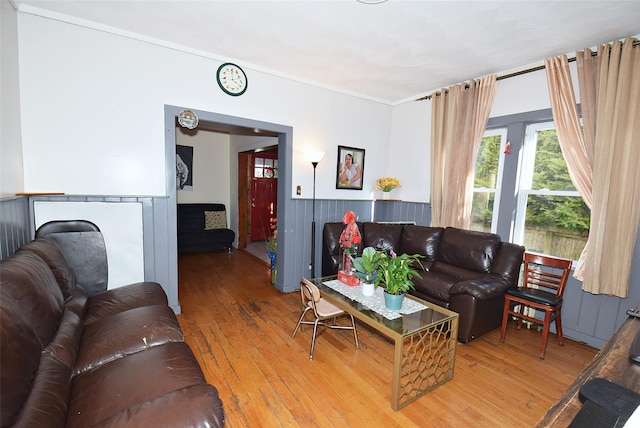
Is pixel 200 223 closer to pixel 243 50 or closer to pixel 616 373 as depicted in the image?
pixel 243 50

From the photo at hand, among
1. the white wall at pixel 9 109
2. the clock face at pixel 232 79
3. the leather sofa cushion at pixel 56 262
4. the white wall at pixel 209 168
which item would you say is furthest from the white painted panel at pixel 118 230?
the white wall at pixel 209 168

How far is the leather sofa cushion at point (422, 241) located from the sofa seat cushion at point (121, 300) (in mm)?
2868

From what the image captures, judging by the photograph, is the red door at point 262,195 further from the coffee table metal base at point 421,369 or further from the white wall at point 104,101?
the coffee table metal base at point 421,369

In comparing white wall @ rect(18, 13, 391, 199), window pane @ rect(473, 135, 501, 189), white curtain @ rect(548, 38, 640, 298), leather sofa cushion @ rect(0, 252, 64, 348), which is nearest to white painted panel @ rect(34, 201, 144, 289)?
white wall @ rect(18, 13, 391, 199)

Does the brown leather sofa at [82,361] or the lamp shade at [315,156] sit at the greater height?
the lamp shade at [315,156]

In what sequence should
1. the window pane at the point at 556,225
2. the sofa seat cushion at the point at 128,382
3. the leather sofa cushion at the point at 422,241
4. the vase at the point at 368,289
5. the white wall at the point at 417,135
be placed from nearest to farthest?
the sofa seat cushion at the point at 128,382 → the vase at the point at 368,289 → the window pane at the point at 556,225 → the white wall at the point at 417,135 → the leather sofa cushion at the point at 422,241

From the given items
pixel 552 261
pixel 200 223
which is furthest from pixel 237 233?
pixel 552 261

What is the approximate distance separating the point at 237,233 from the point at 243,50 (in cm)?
413

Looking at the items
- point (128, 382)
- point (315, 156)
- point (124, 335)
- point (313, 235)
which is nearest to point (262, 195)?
point (313, 235)

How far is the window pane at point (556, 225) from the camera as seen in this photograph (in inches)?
112

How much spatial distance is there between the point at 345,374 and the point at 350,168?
290 centimetres

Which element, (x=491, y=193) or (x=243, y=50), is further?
(x=491, y=193)

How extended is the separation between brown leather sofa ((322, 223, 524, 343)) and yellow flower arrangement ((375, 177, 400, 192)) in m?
0.70

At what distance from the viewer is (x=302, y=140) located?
12.5 ft
